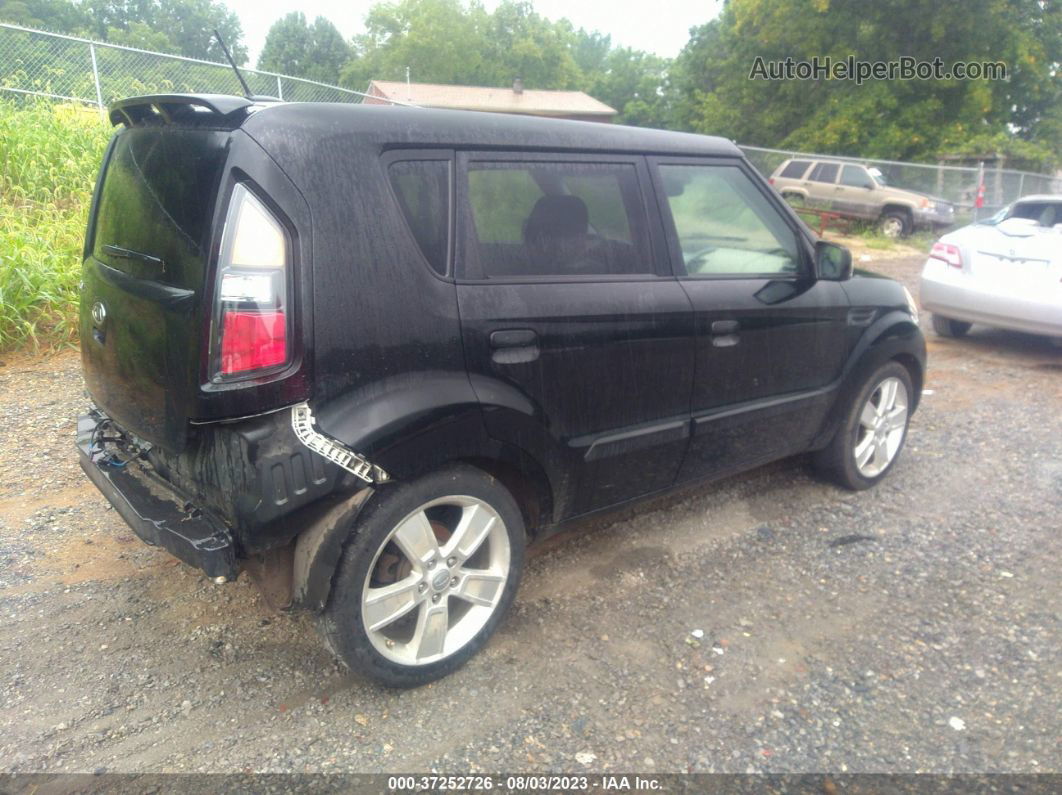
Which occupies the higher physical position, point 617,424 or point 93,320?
point 93,320

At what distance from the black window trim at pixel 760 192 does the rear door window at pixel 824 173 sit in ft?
52.0

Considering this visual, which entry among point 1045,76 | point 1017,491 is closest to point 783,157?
point 1045,76

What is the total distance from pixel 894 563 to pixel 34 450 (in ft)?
14.5

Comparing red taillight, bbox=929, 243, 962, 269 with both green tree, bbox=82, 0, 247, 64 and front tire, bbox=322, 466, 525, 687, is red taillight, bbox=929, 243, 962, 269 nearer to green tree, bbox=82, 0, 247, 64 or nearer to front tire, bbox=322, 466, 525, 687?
front tire, bbox=322, 466, 525, 687

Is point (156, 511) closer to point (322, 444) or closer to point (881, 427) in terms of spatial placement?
point (322, 444)

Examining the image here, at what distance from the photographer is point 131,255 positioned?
2.61 metres

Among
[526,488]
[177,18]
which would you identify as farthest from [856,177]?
[177,18]

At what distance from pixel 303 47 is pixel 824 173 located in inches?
2711

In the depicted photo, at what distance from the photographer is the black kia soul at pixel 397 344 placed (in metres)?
2.26

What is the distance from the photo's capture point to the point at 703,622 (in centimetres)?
315

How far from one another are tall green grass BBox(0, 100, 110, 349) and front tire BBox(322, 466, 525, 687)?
178 inches

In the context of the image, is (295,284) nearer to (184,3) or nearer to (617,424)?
(617,424)


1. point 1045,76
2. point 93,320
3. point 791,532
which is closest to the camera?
point 93,320

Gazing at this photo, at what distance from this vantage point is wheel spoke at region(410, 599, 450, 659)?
8.69 ft
